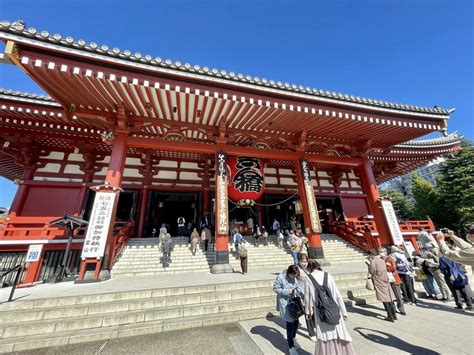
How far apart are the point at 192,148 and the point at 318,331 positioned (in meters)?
6.92

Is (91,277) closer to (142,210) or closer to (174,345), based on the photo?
(174,345)

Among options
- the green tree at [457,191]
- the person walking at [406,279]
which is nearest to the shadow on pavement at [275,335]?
the person walking at [406,279]

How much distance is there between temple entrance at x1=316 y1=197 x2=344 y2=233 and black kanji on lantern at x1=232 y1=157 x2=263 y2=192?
726 cm

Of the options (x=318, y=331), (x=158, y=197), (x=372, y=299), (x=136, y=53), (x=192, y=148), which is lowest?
(x=372, y=299)

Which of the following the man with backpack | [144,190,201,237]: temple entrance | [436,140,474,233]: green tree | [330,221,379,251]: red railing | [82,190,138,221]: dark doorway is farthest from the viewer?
[436,140,474,233]: green tree

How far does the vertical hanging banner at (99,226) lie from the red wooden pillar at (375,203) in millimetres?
10883

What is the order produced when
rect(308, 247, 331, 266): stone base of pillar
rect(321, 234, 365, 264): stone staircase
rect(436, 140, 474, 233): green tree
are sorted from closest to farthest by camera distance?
rect(308, 247, 331, 266): stone base of pillar, rect(321, 234, 365, 264): stone staircase, rect(436, 140, 474, 233): green tree

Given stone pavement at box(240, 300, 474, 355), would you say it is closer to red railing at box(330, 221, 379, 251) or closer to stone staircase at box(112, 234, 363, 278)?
stone staircase at box(112, 234, 363, 278)

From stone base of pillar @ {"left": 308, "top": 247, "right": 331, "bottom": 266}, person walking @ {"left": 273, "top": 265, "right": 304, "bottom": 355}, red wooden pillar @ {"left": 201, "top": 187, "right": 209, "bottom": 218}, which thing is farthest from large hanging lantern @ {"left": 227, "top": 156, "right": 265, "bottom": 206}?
person walking @ {"left": 273, "top": 265, "right": 304, "bottom": 355}

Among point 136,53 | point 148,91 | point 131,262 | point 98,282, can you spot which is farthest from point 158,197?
point 136,53

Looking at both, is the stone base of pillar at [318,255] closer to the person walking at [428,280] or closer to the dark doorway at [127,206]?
the person walking at [428,280]

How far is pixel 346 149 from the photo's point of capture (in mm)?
10414

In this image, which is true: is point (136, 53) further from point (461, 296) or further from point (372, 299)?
point (461, 296)

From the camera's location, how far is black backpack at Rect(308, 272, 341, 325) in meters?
2.45
